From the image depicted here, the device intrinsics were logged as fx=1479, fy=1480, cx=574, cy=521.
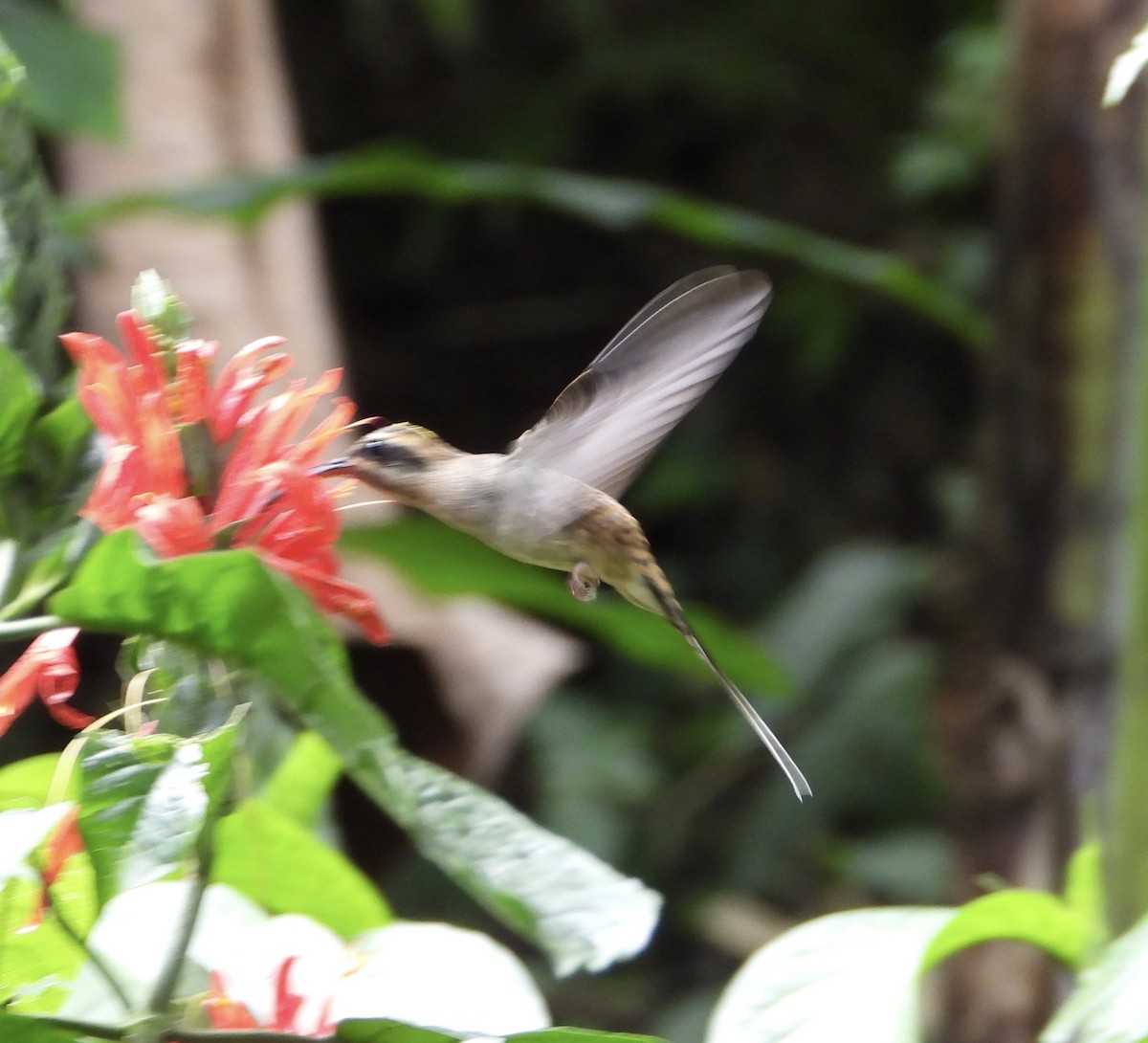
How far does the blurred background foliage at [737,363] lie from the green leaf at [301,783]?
1.41m

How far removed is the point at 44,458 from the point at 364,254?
3137mm

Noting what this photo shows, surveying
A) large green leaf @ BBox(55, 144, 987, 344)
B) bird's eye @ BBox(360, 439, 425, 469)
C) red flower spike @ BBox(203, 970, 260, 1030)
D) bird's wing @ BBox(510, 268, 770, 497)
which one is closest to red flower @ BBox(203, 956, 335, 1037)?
red flower spike @ BBox(203, 970, 260, 1030)

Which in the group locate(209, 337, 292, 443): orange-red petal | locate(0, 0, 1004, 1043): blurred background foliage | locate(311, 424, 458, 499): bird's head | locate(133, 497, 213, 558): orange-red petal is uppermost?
locate(209, 337, 292, 443): orange-red petal

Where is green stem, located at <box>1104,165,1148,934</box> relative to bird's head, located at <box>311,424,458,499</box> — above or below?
below

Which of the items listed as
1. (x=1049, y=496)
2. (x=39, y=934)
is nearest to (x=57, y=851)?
(x=39, y=934)

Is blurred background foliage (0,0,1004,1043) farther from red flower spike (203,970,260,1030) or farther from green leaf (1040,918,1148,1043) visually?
red flower spike (203,970,260,1030)

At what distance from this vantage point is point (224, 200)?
1.83 metres

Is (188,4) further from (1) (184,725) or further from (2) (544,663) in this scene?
(1) (184,725)

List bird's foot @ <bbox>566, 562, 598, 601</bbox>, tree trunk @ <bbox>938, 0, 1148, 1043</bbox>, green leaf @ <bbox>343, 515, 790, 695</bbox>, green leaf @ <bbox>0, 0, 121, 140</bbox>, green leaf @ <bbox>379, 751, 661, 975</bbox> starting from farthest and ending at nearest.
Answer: green leaf @ <bbox>0, 0, 121, 140</bbox> → green leaf @ <bbox>343, 515, 790, 695</bbox> → tree trunk @ <bbox>938, 0, 1148, 1043</bbox> → bird's foot @ <bbox>566, 562, 598, 601</bbox> → green leaf @ <bbox>379, 751, 661, 975</bbox>

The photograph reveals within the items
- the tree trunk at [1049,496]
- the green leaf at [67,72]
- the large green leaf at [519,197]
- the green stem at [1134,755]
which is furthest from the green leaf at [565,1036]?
the green leaf at [67,72]

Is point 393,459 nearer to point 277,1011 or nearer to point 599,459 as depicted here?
point 599,459

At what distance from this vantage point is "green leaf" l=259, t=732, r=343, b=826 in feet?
3.04

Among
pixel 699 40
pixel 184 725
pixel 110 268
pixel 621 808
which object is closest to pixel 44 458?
pixel 184 725

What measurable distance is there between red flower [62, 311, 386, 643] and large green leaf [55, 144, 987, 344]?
1.14m
